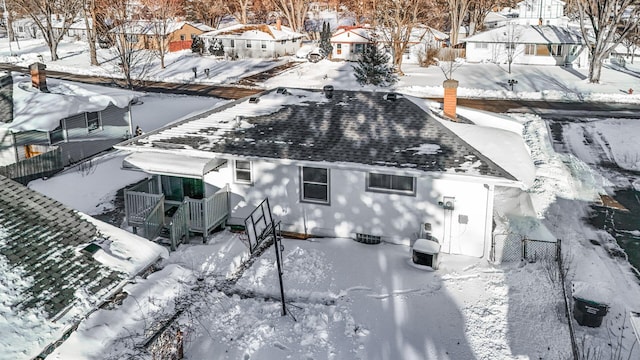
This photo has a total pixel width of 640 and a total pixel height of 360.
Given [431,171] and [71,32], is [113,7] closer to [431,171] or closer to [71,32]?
[71,32]

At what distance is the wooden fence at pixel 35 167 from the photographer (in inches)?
884

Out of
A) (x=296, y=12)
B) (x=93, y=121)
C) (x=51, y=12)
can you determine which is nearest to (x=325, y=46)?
(x=296, y=12)

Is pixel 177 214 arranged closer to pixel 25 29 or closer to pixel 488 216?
pixel 488 216

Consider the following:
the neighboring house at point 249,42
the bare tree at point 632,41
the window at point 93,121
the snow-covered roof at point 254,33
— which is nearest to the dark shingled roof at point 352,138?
the window at point 93,121

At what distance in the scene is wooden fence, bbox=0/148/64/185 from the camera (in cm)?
2245

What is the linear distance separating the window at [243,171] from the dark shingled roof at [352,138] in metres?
0.49

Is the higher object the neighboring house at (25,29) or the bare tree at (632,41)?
the neighboring house at (25,29)

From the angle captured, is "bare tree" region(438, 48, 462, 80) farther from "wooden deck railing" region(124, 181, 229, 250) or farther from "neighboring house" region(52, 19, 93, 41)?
"neighboring house" region(52, 19, 93, 41)

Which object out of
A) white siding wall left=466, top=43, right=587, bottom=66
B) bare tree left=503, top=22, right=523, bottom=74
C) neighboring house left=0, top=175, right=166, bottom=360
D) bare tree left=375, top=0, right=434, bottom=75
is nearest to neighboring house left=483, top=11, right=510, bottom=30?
bare tree left=503, top=22, right=523, bottom=74

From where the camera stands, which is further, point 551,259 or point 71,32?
point 71,32

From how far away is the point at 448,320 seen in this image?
13.0 m

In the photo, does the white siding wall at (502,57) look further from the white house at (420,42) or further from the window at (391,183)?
the window at (391,183)

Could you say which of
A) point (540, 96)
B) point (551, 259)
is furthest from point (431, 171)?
point (540, 96)

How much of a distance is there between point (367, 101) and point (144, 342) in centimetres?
1382
